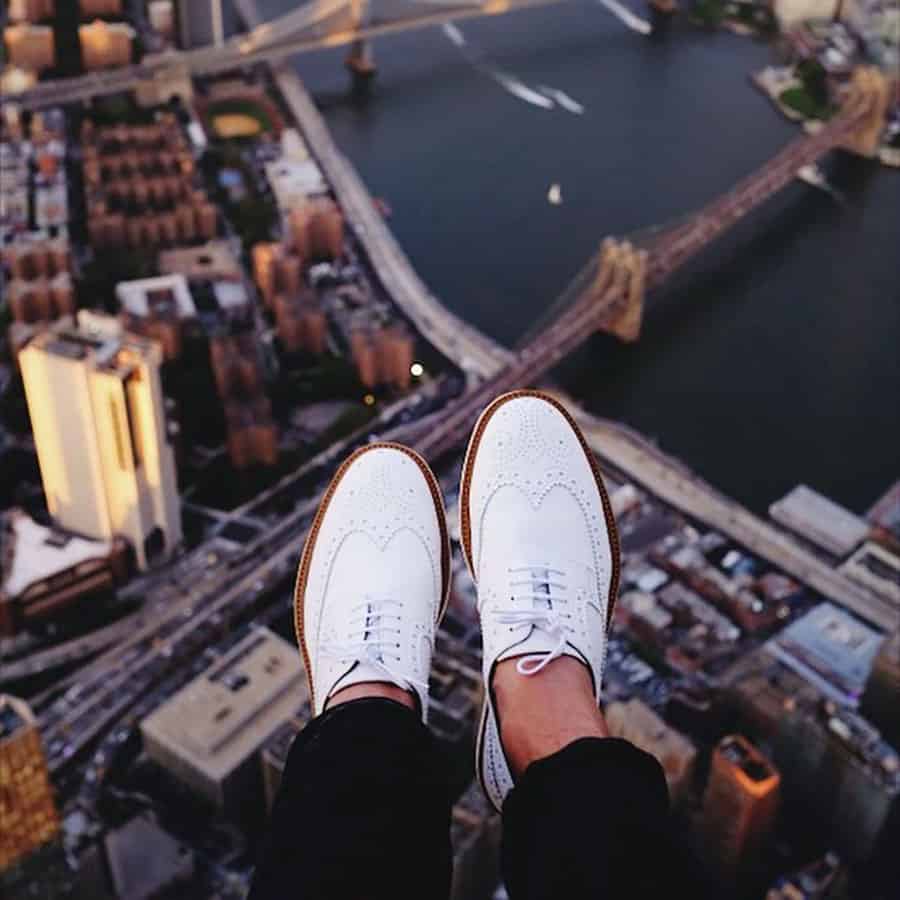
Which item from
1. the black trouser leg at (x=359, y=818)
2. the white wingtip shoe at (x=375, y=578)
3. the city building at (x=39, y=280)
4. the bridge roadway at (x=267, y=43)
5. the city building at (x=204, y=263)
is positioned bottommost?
the city building at (x=204, y=263)

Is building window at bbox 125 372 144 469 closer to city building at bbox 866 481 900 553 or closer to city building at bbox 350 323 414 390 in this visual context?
city building at bbox 350 323 414 390

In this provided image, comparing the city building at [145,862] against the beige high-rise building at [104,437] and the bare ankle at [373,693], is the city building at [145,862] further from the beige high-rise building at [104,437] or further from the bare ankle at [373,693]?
the bare ankle at [373,693]

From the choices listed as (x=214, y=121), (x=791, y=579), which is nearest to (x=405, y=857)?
(x=791, y=579)

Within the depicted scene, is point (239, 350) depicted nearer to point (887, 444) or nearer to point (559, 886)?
point (887, 444)

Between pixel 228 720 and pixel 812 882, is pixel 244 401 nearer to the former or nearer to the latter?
pixel 228 720

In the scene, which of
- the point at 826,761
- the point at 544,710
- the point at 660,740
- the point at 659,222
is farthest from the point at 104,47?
the point at 544,710

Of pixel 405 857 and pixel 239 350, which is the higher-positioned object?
pixel 405 857

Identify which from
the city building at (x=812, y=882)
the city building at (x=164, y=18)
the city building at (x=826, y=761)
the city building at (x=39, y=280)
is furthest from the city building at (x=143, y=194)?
the city building at (x=812, y=882)

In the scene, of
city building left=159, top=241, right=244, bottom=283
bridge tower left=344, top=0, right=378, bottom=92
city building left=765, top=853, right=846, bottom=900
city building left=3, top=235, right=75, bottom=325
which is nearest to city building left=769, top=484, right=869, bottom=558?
city building left=765, top=853, right=846, bottom=900
